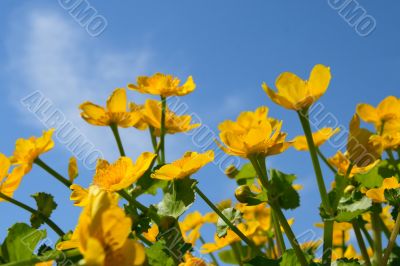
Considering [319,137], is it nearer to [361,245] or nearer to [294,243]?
[361,245]

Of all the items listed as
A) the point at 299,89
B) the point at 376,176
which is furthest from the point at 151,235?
the point at 376,176

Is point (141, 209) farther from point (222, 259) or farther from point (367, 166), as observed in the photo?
point (222, 259)

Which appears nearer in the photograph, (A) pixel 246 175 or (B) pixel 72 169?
(B) pixel 72 169

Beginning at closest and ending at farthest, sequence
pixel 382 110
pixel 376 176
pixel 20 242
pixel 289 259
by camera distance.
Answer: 1. pixel 20 242
2. pixel 289 259
3. pixel 376 176
4. pixel 382 110

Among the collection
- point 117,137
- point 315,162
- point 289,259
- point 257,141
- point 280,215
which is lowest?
point 289,259

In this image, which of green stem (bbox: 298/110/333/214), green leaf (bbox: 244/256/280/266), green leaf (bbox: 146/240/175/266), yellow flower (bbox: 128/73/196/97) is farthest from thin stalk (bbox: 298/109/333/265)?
yellow flower (bbox: 128/73/196/97)

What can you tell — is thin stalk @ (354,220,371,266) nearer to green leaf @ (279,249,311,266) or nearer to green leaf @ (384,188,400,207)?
green leaf @ (384,188,400,207)

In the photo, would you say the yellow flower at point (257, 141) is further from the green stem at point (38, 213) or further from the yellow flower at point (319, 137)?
the yellow flower at point (319, 137)

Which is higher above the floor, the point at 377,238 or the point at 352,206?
the point at 352,206
